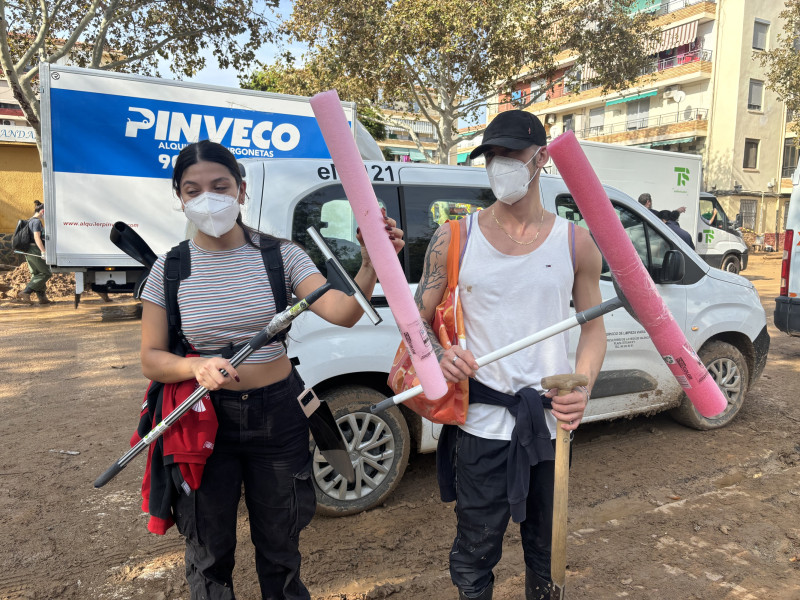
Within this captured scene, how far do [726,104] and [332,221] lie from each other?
34050mm

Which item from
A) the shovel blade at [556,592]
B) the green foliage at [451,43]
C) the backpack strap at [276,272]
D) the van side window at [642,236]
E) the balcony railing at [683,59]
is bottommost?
the shovel blade at [556,592]

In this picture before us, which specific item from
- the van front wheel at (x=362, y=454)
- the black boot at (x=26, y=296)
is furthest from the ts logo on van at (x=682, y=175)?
the black boot at (x=26, y=296)

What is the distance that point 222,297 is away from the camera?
6.04ft

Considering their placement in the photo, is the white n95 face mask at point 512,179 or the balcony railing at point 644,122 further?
the balcony railing at point 644,122

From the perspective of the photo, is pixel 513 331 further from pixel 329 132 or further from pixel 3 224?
pixel 3 224

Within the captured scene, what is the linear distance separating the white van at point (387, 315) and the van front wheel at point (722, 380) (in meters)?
0.33

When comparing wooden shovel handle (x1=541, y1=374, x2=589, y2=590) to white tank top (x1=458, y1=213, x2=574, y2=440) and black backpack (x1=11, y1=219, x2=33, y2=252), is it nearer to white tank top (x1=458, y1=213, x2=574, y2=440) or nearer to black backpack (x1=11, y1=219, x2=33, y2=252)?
white tank top (x1=458, y1=213, x2=574, y2=440)

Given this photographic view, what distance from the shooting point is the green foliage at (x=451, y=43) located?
14320 millimetres

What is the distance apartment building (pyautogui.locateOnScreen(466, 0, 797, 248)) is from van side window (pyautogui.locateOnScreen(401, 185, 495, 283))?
91.6 ft

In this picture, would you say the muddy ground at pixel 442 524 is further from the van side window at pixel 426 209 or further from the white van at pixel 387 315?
the van side window at pixel 426 209

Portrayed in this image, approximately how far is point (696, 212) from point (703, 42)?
77.1 feet

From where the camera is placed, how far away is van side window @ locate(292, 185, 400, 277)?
3299 mm

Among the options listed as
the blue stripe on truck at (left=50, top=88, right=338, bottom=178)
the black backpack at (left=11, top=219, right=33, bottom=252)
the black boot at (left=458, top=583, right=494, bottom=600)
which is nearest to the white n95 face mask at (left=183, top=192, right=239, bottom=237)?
the black boot at (left=458, top=583, right=494, bottom=600)

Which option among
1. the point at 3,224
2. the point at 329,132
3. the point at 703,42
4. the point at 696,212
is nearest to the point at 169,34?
the point at 3,224
